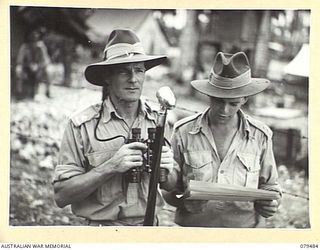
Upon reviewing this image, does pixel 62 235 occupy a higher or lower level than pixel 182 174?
lower

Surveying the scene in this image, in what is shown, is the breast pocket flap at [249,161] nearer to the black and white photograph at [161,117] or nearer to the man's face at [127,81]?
the black and white photograph at [161,117]

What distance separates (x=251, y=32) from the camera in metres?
1.89

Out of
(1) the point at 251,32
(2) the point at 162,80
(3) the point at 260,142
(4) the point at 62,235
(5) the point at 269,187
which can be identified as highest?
(1) the point at 251,32

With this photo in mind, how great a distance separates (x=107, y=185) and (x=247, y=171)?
14.6 inches

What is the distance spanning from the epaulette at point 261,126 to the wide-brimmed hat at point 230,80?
0.24ft

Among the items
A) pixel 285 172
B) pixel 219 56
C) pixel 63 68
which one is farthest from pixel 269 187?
pixel 63 68

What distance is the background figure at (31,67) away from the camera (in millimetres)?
1875

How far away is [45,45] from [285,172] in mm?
722

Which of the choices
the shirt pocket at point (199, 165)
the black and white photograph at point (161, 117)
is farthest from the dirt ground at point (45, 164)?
the shirt pocket at point (199, 165)

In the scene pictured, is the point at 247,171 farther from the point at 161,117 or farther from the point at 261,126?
the point at 161,117

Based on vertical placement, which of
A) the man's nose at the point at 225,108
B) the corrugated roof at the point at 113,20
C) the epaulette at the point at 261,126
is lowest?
the epaulette at the point at 261,126

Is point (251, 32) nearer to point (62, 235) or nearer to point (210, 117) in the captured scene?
point (210, 117)

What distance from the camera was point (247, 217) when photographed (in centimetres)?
189

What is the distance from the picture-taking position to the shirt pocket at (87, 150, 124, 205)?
1.85 metres
